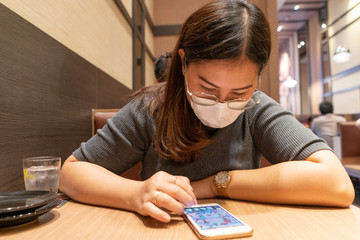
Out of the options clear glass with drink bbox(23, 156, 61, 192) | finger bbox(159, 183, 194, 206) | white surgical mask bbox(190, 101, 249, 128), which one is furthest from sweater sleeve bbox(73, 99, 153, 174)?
finger bbox(159, 183, 194, 206)

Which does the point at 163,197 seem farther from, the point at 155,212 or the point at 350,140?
the point at 350,140

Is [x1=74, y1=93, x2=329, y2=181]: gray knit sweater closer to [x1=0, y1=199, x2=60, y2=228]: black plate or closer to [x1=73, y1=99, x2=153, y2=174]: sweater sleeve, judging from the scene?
[x1=73, y1=99, x2=153, y2=174]: sweater sleeve

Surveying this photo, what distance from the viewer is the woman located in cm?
69

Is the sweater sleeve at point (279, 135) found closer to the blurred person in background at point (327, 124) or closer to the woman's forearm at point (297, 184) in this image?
the woman's forearm at point (297, 184)

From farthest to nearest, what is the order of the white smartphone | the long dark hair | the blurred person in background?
the blurred person in background → the long dark hair → the white smartphone

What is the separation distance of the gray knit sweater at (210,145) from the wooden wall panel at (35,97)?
0.72 feet

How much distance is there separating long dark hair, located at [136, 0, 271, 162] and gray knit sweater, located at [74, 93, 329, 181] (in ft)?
0.15

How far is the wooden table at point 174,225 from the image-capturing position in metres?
0.50

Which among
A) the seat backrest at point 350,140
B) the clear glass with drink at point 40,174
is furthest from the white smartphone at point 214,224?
the seat backrest at point 350,140

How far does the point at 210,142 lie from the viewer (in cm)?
92

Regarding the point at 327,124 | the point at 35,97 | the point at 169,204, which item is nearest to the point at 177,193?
the point at 169,204

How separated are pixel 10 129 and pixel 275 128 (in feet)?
2.88

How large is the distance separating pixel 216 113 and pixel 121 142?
34cm

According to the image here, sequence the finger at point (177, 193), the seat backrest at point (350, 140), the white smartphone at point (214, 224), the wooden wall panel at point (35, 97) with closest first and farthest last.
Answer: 1. the white smartphone at point (214, 224)
2. the finger at point (177, 193)
3. the wooden wall panel at point (35, 97)
4. the seat backrest at point (350, 140)
